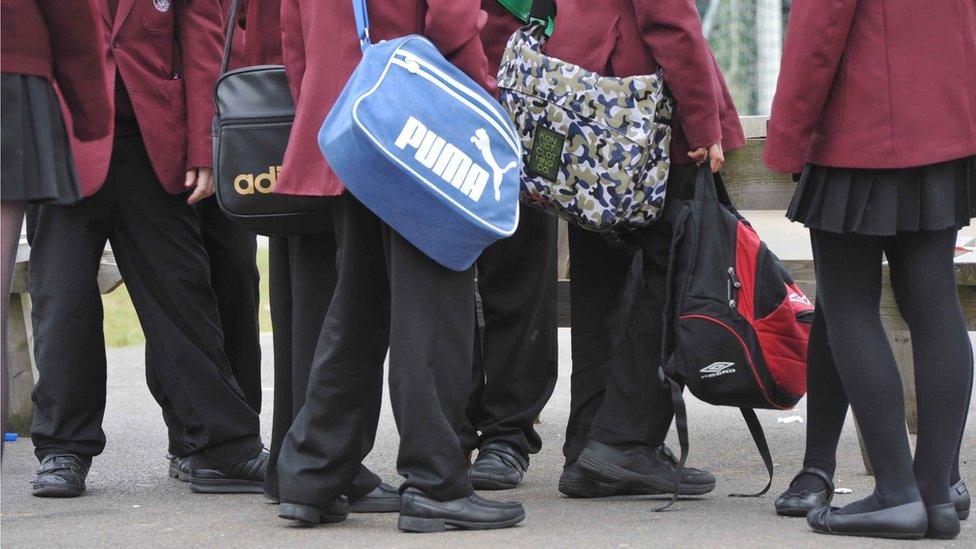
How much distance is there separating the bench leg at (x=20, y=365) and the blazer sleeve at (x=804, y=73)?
3248 mm

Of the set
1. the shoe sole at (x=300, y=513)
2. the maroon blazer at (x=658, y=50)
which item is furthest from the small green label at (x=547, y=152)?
the shoe sole at (x=300, y=513)

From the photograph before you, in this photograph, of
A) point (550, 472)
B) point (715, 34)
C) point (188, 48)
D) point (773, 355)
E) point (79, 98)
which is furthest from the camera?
point (715, 34)

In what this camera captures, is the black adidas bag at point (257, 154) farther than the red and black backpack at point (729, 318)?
No

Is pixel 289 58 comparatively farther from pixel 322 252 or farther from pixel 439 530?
pixel 439 530

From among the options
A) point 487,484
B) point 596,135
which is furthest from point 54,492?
point 596,135

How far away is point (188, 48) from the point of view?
431 centimetres

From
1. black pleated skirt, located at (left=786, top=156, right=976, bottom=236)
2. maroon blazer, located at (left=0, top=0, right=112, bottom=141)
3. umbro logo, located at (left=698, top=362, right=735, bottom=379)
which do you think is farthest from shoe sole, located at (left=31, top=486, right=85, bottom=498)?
black pleated skirt, located at (left=786, top=156, right=976, bottom=236)

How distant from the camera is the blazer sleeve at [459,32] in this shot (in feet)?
11.2

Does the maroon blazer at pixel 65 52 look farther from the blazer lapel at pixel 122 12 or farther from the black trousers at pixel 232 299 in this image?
the black trousers at pixel 232 299

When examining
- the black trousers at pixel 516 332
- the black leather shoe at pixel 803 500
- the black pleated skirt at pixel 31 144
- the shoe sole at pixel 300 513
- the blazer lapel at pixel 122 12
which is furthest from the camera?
the black trousers at pixel 516 332

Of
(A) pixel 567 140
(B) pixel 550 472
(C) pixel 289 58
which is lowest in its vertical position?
(B) pixel 550 472

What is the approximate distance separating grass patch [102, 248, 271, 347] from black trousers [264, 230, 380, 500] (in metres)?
4.62

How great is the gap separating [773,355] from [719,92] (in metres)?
0.76

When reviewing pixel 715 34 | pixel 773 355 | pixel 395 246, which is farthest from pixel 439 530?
pixel 715 34
